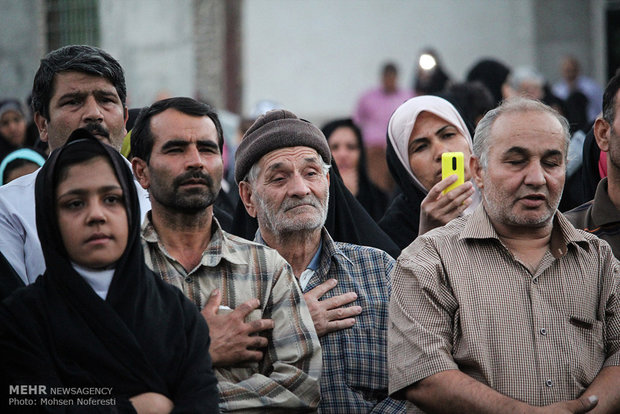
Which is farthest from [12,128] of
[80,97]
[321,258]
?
[321,258]

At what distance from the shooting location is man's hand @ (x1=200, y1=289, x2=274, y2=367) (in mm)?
4156

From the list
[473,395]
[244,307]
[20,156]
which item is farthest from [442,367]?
[20,156]

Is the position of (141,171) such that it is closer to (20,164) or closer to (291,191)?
(291,191)

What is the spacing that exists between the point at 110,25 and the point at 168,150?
34.0ft

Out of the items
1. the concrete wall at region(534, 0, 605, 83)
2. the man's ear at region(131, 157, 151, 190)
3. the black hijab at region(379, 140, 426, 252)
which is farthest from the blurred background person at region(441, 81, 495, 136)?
the concrete wall at region(534, 0, 605, 83)

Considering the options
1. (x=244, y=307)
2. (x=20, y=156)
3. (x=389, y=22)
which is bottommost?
(x=244, y=307)

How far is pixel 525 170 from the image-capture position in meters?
4.33

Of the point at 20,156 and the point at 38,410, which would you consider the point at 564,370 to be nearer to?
the point at 38,410

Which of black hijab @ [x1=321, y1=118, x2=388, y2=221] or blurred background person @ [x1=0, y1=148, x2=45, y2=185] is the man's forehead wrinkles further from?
black hijab @ [x1=321, y1=118, x2=388, y2=221]

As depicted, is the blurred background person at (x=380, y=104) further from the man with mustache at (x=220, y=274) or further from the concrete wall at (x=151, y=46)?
the man with mustache at (x=220, y=274)

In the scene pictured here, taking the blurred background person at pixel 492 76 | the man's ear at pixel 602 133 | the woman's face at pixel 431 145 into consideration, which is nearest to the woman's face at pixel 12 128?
the blurred background person at pixel 492 76

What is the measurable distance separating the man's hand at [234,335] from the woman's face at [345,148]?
177 inches

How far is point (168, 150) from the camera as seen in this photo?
14.9 ft

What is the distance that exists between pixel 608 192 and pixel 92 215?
Answer: 2.55 meters
